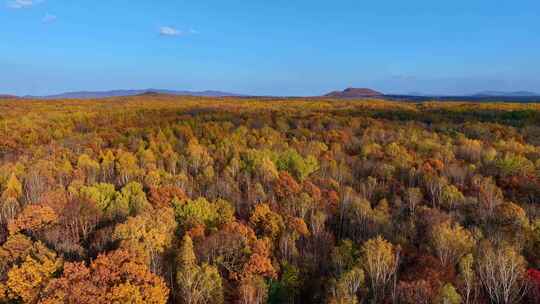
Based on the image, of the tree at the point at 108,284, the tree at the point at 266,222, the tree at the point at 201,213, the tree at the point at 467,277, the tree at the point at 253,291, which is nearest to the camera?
the tree at the point at 108,284

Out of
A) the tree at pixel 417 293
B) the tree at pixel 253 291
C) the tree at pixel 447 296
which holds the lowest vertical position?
the tree at pixel 253 291

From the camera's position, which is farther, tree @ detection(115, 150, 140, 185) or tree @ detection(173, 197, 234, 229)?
tree @ detection(115, 150, 140, 185)

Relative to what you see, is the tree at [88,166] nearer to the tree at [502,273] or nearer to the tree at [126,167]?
the tree at [126,167]

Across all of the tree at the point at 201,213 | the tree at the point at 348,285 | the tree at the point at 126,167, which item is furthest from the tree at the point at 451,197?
the tree at the point at 126,167

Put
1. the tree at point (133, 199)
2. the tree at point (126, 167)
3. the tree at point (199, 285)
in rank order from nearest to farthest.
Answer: the tree at point (199, 285)
the tree at point (133, 199)
the tree at point (126, 167)

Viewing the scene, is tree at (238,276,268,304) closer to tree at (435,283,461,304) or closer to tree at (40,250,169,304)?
tree at (40,250,169,304)

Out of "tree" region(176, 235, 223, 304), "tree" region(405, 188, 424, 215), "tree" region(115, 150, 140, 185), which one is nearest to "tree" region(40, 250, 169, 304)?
"tree" region(176, 235, 223, 304)

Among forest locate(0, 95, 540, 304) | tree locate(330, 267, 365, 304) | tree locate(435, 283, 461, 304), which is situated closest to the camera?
tree locate(435, 283, 461, 304)
